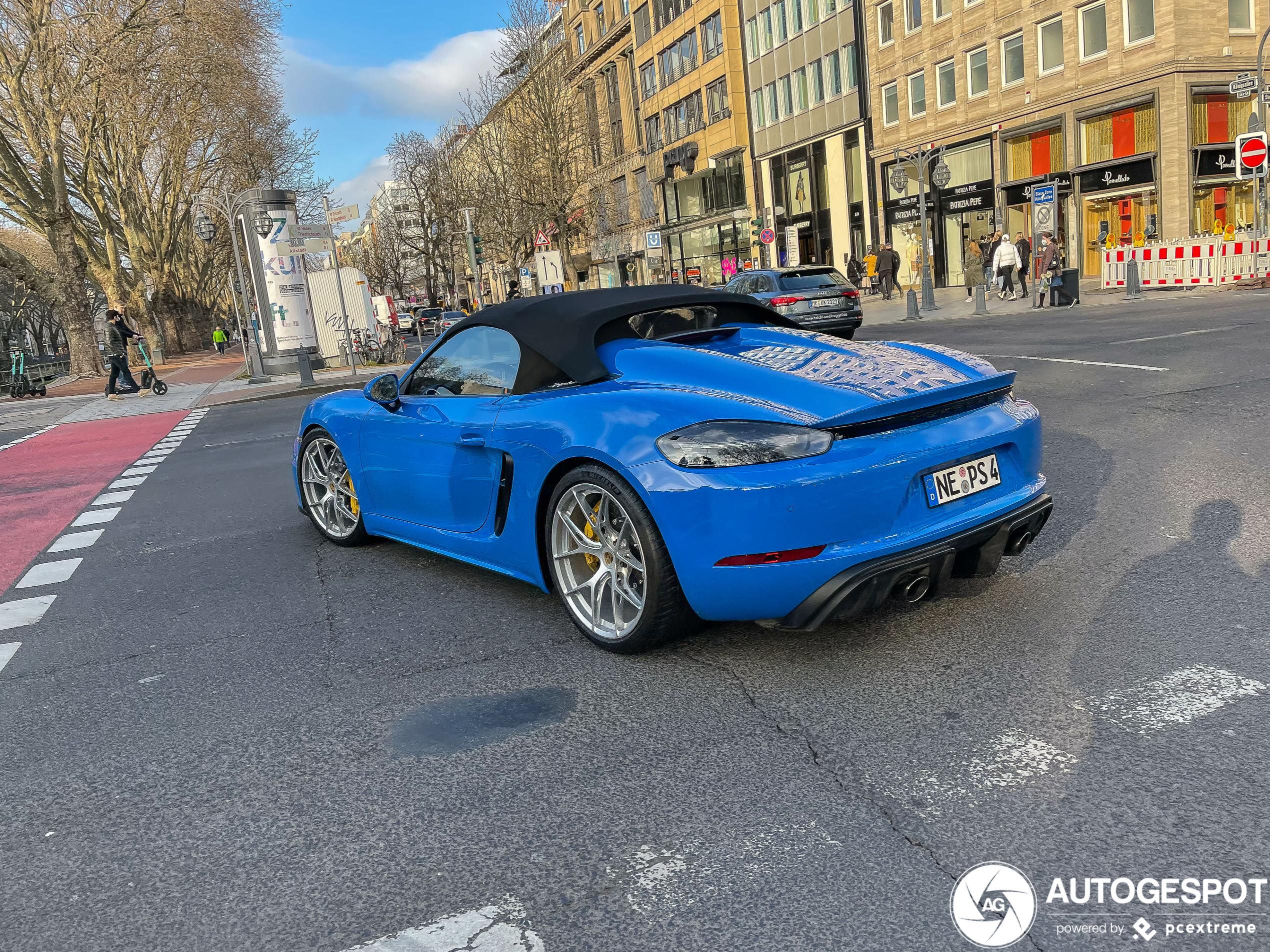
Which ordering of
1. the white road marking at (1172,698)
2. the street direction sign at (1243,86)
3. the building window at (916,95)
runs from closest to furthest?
1. the white road marking at (1172,698)
2. the street direction sign at (1243,86)
3. the building window at (916,95)

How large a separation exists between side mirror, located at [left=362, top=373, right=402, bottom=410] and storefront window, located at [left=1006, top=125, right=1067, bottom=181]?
30.6 meters

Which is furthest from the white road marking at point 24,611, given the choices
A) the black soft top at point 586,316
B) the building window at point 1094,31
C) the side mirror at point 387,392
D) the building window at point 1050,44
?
the building window at point 1050,44

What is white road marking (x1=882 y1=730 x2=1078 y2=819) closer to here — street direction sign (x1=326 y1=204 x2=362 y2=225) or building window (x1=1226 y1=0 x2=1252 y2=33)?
street direction sign (x1=326 y1=204 x2=362 y2=225)

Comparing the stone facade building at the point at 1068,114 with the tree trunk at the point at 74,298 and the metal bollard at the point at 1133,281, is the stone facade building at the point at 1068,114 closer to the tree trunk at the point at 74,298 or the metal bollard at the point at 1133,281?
the metal bollard at the point at 1133,281

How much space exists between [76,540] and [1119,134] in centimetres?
2967

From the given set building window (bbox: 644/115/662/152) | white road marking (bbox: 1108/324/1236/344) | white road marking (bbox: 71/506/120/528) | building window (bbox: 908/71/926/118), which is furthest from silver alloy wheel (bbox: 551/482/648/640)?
building window (bbox: 644/115/662/152)

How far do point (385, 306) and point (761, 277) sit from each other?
30.7 m

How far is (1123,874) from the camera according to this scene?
90.4 inches

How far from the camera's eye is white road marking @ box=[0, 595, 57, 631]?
5.23 m

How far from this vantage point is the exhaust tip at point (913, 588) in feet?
11.3

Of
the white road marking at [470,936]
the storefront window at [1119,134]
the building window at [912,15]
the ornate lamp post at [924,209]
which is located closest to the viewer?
the white road marking at [470,936]

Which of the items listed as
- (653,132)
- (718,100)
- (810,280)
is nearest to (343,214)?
(810,280)

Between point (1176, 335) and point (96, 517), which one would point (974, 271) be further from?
point (96, 517)

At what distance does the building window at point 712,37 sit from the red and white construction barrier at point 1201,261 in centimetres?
3244
